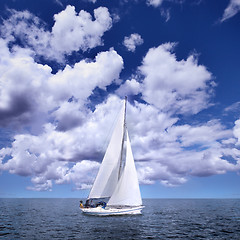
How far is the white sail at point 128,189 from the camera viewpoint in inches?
1829

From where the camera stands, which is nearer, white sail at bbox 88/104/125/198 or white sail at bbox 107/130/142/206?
white sail at bbox 107/130/142/206

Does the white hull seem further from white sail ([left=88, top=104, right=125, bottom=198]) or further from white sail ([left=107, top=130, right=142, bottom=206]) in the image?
white sail ([left=88, top=104, right=125, bottom=198])

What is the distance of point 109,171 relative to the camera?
169 ft

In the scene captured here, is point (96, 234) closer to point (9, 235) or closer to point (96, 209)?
point (9, 235)

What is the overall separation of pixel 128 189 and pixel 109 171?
22.2 feet

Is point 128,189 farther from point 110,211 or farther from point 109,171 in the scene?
point 109,171

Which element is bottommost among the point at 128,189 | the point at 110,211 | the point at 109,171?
the point at 110,211

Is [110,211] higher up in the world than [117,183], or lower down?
lower down

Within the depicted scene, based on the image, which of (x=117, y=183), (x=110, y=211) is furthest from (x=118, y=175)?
(x=110, y=211)

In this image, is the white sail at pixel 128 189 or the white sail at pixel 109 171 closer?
the white sail at pixel 128 189

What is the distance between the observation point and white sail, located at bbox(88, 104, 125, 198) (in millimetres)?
51156

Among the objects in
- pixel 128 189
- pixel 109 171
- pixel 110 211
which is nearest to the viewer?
pixel 110 211

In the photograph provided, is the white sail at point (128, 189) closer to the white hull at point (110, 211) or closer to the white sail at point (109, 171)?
the white hull at point (110, 211)

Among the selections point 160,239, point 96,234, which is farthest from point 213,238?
point 96,234
